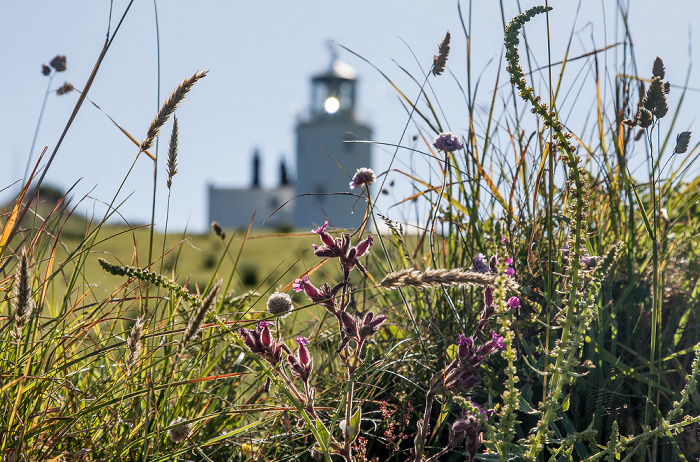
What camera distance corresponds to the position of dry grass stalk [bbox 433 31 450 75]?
1432 millimetres

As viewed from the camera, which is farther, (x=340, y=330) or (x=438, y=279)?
(x=340, y=330)

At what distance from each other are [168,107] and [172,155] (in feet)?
0.38

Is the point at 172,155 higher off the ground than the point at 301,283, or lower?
higher

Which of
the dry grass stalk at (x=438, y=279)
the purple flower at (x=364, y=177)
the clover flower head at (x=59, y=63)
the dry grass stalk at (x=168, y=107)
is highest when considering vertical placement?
the clover flower head at (x=59, y=63)

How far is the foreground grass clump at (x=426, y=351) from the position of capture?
977 millimetres

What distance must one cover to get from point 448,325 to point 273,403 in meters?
0.45

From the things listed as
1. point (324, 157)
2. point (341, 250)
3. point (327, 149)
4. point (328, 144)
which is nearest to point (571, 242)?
point (341, 250)

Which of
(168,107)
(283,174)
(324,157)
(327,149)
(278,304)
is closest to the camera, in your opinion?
(278,304)

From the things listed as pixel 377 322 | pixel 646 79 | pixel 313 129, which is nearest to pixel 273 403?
pixel 377 322

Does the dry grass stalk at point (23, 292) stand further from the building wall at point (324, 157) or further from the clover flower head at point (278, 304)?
the building wall at point (324, 157)

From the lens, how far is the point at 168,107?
1.17 metres

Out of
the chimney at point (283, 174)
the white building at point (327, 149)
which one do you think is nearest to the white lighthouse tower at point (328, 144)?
the white building at point (327, 149)

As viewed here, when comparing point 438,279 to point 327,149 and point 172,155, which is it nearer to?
point 172,155

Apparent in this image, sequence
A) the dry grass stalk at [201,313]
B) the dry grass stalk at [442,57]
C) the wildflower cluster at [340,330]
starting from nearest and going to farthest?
the dry grass stalk at [201,313], the wildflower cluster at [340,330], the dry grass stalk at [442,57]
